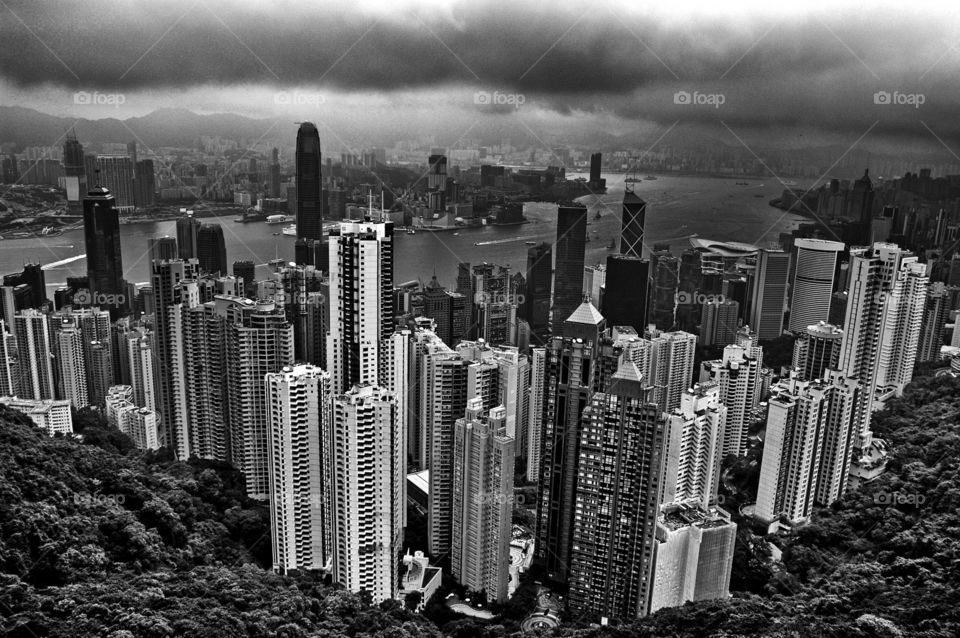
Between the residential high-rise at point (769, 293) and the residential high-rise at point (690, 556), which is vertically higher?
the residential high-rise at point (769, 293)

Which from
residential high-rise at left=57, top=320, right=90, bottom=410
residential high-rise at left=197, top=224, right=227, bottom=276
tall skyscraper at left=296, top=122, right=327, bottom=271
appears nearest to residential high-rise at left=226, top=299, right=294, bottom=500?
tall skyscraper at left=296, top=122, right=327, bottom=271

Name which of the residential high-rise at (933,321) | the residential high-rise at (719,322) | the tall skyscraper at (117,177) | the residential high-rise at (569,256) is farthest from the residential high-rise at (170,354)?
the residential high-rise at (933,321)

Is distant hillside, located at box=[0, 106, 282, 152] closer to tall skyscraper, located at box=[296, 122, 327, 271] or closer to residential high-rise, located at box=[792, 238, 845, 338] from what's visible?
tall skyscraper, located at box=[296, 122, 327, 271]

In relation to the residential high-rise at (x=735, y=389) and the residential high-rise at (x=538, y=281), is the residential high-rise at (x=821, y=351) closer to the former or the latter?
the residential high-rise at (x=735, y=389)

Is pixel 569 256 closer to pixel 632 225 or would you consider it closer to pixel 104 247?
pixel 632 225

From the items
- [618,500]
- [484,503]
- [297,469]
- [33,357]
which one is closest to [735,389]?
[618,500]

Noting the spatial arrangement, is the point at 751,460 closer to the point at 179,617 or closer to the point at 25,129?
the point at 179,617
